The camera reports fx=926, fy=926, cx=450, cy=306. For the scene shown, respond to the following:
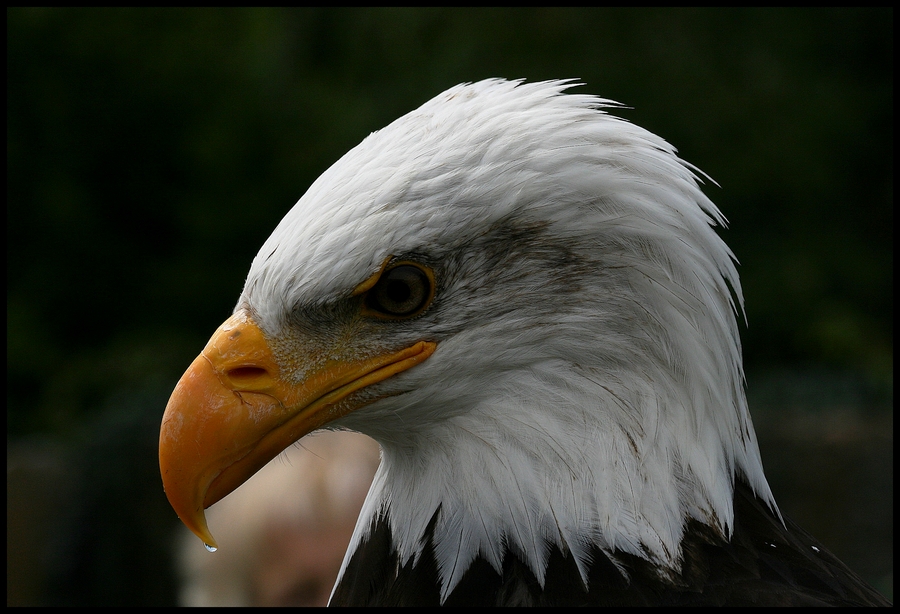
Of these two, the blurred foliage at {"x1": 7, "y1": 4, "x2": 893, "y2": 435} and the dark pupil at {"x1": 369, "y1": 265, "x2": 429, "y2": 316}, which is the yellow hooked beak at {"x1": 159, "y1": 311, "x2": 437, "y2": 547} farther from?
the blurred foliage at {"x1": 7, "y1": 4, "x2": 893, "y2": 435}

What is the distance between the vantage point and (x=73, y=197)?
11336 millimetres

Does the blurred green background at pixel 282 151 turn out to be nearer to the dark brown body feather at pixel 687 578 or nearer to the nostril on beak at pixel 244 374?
the dark brown body feather at pixel 687 578

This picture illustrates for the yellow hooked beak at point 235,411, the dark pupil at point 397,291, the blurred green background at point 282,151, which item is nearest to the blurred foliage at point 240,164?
the blurred green background at point 282,151

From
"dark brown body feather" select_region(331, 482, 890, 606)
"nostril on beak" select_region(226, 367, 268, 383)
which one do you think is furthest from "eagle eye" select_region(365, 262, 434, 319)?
"dark brown body feather" select_region(331, 482, 890, 606)

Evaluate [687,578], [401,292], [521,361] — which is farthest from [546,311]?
[687,578]

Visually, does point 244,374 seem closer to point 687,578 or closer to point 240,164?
point 687,578

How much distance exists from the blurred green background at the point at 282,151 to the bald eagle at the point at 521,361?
7133mm

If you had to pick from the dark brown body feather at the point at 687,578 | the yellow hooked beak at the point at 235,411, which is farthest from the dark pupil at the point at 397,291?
the dark brown body feather at the point at 687,578

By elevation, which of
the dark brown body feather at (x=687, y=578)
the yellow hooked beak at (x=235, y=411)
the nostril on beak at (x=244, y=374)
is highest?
the nostril on beak at (x=244, y=374)

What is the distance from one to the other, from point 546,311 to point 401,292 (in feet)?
1.22

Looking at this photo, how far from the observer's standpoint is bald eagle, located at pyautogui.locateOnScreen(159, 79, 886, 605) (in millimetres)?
2215

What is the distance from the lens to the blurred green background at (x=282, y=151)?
36.0ft

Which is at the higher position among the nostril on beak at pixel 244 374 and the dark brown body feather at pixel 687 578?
the nostril on beak at pixel 244 374

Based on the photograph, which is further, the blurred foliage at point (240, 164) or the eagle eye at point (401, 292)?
the blurred foliage at point (240, 164)
